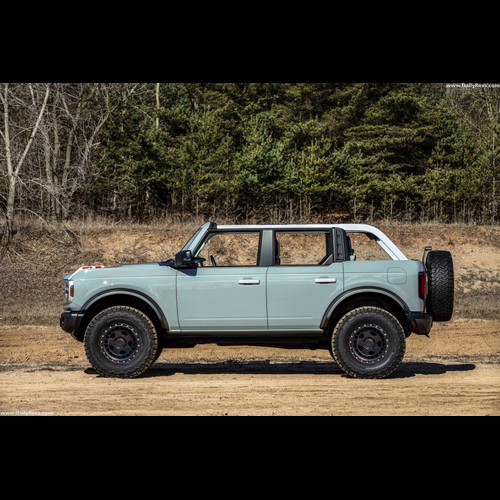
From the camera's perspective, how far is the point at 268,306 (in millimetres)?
8469

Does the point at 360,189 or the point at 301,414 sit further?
the point at 360,189

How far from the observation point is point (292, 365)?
10523mm

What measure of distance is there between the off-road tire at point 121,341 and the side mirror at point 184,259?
2.96 feet

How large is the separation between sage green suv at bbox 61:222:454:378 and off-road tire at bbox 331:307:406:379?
0.01 meters

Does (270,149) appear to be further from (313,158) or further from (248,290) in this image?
(248,290)

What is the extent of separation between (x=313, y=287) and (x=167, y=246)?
18478 mm

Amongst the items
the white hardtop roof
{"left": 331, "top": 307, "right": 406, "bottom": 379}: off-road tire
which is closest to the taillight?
the white hardtop roof

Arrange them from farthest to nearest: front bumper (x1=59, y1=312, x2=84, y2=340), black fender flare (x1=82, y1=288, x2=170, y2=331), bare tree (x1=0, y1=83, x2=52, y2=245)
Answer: bare tree (x1=0, y1=83, x2=52, y2=245)
front bumper (x1=59, y1=312, x2=84, y2=340)
black fender flare (x1=82, y1=288, x2=170, y2=331)

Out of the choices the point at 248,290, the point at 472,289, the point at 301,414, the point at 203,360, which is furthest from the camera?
the point at 472,289

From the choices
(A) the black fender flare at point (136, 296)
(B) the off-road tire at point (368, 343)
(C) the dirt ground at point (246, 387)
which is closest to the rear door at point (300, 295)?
(B) the off-road tire at point (368, 343)

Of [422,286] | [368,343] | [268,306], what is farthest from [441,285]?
[268,306]

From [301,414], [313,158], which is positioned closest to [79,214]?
[313,158]

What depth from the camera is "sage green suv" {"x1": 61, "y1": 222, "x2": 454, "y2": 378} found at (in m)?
8.40

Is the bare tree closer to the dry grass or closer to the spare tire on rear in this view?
the dry grass
